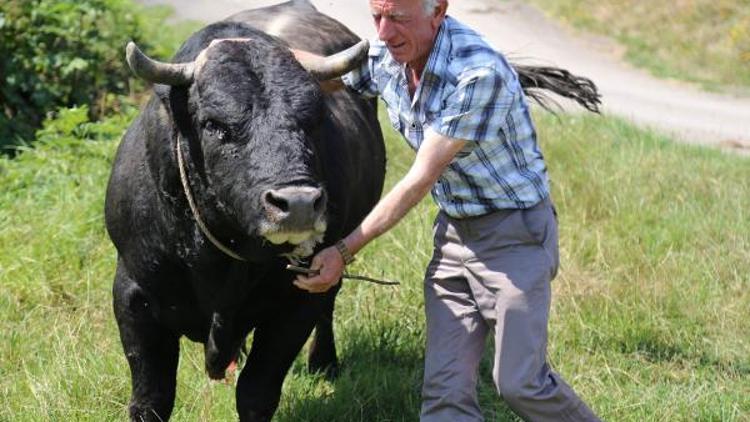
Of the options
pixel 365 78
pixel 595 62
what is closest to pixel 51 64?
pixel 365 78

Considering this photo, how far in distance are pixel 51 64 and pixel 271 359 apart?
618 cm

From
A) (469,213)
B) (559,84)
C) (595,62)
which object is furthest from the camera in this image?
(595,62)

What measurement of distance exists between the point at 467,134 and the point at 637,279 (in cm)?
326

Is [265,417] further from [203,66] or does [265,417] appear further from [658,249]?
[658,249]

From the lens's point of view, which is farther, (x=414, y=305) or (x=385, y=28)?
(x=414, y=305)

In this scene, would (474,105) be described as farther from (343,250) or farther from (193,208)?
(193,208)

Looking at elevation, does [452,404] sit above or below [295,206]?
below

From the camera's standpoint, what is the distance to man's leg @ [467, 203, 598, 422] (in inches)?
191

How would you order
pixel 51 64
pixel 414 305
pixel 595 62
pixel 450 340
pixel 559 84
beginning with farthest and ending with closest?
pixel 595 62 → pixel 51 64 → pixel 559 84 → pixel 414 305 → pixel 450 340

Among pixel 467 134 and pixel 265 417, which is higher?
pixel 467 134

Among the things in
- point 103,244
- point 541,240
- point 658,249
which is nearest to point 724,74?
point 658,249

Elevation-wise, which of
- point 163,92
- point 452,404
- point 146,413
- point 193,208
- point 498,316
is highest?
point 163,92

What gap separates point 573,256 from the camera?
7891 millimetres

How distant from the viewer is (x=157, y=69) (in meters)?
4.85
